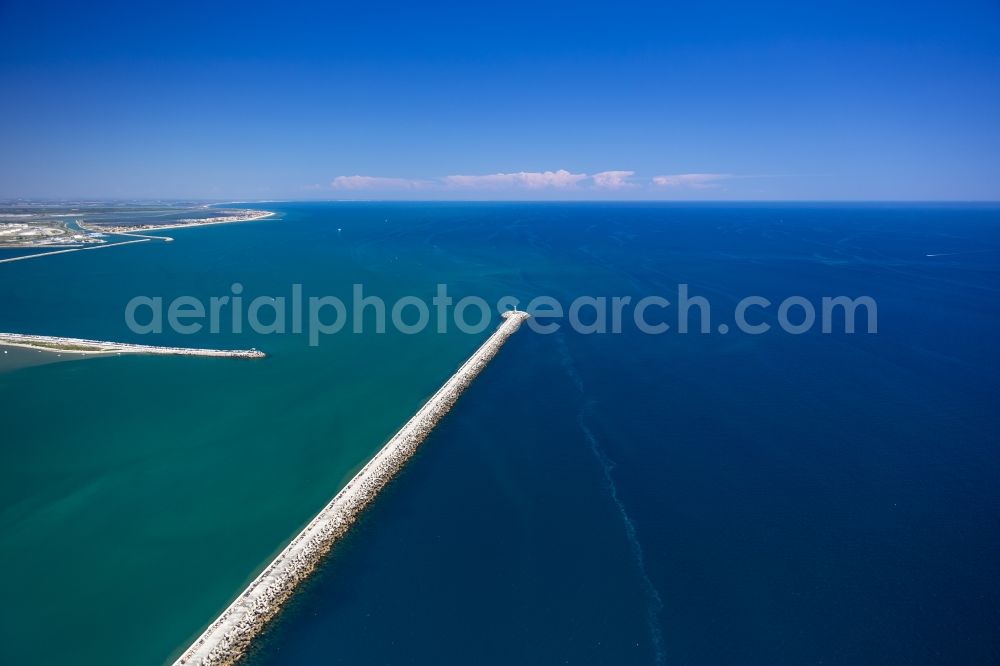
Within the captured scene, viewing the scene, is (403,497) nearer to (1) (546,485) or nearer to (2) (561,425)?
(1) (546,485)

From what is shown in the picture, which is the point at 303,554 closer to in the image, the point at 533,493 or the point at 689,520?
the point at 533,493

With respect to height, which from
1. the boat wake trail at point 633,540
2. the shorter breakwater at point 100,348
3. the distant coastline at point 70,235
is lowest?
the boat wake trail at point 633,540

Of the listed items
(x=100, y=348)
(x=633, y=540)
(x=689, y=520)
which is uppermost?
(x=100, y=348)

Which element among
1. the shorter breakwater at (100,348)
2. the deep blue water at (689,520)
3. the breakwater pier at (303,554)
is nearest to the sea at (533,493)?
the deep blue water at (689,520)

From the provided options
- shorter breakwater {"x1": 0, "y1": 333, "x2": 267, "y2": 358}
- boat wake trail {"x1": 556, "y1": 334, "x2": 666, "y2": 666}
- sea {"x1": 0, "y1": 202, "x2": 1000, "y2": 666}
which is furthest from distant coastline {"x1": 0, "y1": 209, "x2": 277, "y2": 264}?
boat wake trail {"x1": 556, "y1": 334, "x2": 666, "y2": 666}

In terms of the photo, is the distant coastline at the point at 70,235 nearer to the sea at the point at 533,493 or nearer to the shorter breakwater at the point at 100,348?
the shorter breakwater at the point at 100,348

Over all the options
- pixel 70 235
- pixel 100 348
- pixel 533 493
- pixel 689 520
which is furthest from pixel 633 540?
pixel 70 235
